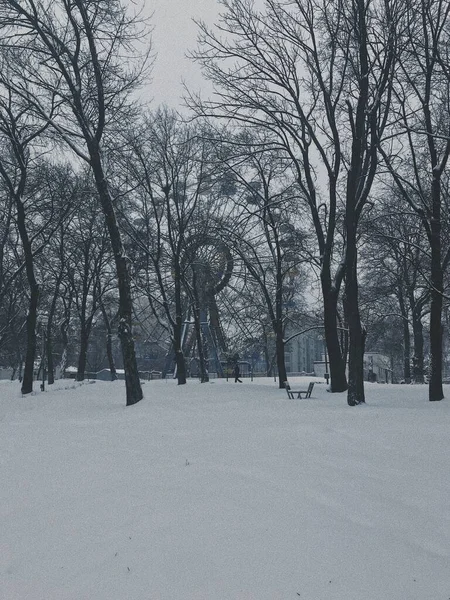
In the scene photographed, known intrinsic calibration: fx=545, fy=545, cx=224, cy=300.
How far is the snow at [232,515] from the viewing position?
3627 mm

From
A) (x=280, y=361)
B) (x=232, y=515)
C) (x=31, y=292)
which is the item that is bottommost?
(x=232, y=515)

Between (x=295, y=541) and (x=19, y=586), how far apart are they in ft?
6.58

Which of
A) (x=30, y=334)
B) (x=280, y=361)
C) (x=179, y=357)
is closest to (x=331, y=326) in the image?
(x=280, y=361)

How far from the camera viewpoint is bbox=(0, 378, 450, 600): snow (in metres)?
3.63

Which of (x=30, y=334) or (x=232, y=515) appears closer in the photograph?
(x=232, y=515)

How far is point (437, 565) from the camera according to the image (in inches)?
153

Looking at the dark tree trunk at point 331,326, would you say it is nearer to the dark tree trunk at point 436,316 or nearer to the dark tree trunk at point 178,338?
the dark tree trunk at point 436,316

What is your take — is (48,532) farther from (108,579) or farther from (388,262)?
(388,262)

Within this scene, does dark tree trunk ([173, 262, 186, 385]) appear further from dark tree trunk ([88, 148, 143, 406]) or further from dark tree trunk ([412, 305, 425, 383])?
dark tree trunk ([412, 305, 425, 383])

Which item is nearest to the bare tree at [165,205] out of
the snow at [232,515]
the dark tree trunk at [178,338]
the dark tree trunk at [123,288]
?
the dark tree trunk at [178,338]

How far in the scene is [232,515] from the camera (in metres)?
4.80

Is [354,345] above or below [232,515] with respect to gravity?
above

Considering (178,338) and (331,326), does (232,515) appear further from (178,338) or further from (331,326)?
(178,338)

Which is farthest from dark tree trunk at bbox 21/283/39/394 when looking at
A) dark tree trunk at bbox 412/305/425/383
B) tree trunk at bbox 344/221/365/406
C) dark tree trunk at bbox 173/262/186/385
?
dark tree trunk at bbox 412/305/425/383
